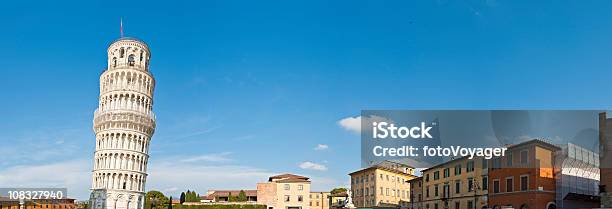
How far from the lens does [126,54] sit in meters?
95.4

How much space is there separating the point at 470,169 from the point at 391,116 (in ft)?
50.0

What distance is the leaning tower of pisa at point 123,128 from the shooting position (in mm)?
89188

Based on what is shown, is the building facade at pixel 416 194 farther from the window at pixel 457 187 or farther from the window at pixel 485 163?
the window at pixel 485 163

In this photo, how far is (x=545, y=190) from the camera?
44125 millimetres

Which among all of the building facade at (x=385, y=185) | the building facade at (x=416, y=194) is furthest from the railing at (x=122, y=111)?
the building facade at (x=416, y=194)

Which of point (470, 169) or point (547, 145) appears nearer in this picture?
point (547, 145)

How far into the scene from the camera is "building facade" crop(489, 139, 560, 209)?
44.0m

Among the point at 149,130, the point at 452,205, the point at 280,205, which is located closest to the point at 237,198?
the point at 280,205

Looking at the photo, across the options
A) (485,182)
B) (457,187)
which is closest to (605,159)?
(485,182)

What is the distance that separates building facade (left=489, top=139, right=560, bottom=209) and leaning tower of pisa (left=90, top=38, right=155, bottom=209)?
60008mm

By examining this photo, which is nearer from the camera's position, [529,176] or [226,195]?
[529,176]

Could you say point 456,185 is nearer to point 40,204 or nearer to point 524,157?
point 524,157

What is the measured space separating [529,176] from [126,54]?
69.1 meters

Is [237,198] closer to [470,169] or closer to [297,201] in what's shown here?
[297,201]
